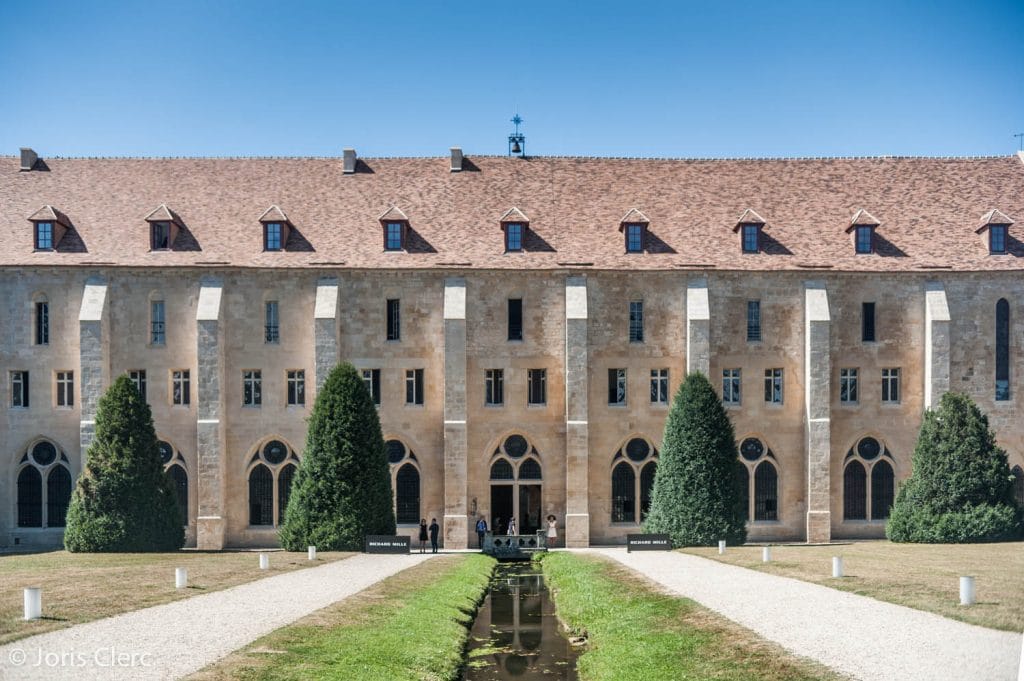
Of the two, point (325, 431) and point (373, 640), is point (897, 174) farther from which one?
point (373, 640)

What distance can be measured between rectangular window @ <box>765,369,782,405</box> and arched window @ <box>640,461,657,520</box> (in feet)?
19.7

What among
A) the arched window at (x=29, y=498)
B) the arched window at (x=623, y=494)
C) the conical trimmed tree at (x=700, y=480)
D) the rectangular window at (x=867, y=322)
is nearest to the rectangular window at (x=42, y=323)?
the arched window at (x=29, y=498)

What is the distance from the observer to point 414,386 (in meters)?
43.2

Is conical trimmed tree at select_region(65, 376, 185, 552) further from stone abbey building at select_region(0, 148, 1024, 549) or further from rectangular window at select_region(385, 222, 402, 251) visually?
rectangular window at select_region(385, 222, 402, 251)

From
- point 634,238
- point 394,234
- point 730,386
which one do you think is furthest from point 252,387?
point 730,386

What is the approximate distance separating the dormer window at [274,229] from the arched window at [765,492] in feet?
77.9

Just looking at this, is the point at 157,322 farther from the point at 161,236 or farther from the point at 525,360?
the point at 525,360

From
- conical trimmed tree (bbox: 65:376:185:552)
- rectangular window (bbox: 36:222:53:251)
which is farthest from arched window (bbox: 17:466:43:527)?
rectangular window (bbox: 36:222:53:251)

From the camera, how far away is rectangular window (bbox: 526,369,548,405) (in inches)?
1705

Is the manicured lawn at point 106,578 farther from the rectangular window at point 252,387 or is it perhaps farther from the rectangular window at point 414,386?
the rectangular window at point 414,386

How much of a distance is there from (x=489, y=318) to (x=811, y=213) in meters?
16.3

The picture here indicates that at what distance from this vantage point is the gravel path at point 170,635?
16656 mm

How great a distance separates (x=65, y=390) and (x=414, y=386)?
15.3 meters

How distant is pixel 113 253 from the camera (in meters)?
43.0
